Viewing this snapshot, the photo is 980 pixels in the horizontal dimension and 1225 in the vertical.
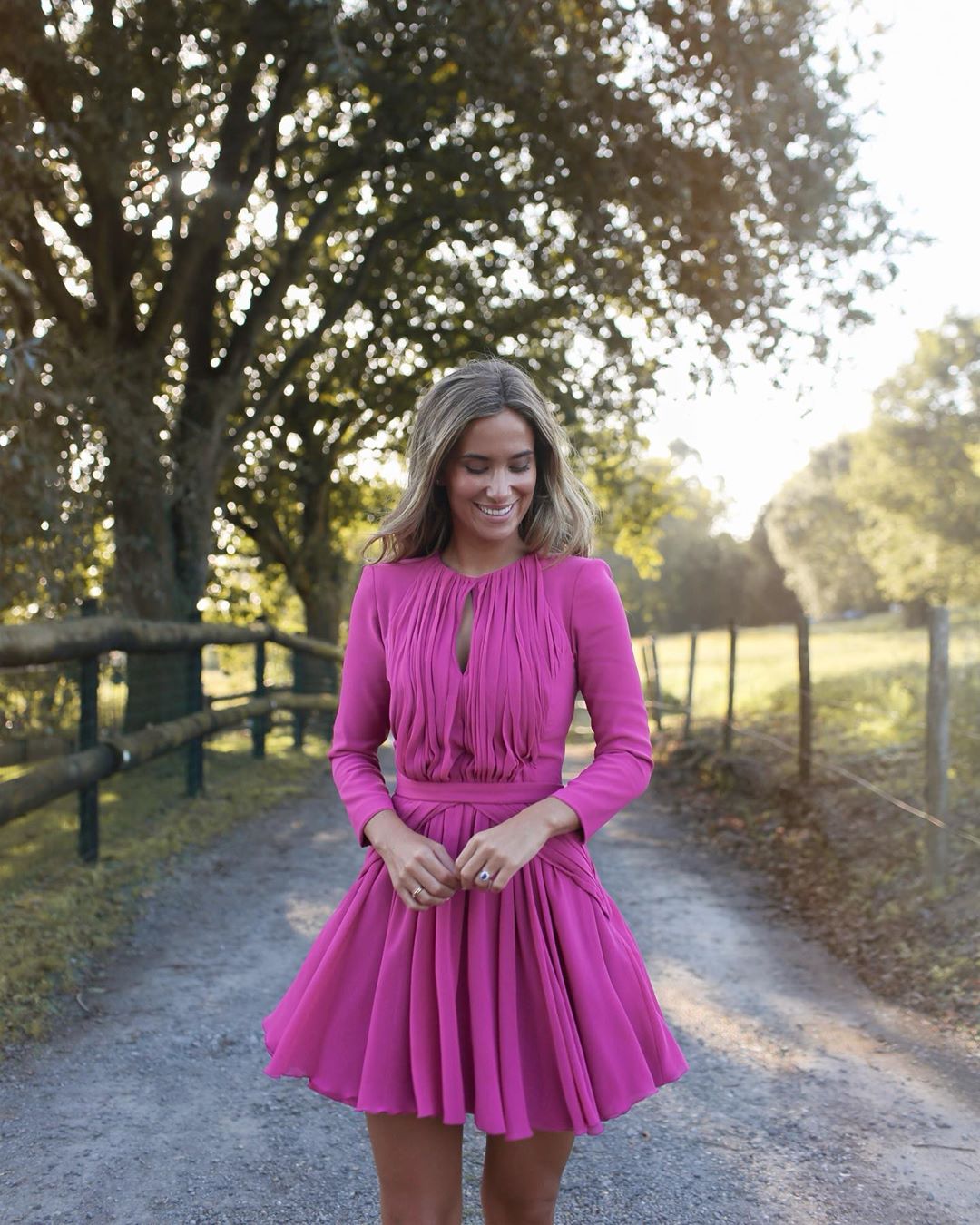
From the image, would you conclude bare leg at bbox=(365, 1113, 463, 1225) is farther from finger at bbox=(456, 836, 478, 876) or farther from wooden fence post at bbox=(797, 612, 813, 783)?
wooden fence post at bbox=(797, 612, 813, 783)

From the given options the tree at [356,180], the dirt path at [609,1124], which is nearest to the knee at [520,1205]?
the dirt path at [609,1124]

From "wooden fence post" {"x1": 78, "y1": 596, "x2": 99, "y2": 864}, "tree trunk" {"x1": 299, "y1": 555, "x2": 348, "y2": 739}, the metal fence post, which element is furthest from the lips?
"tree trunk" {"x1": 299, "y1": 555, "x2": 348, "y2": 739}

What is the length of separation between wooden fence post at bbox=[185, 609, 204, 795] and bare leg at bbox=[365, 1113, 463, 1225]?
6584 mm

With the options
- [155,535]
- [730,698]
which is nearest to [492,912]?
[155,535]

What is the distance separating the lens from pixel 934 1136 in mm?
3266

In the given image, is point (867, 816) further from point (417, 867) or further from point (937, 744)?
point (417, 867)

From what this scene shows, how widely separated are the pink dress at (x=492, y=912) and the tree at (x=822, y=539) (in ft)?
154

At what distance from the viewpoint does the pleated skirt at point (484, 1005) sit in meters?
1.89

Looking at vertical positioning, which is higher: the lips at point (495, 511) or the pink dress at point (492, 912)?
the lips at point (495, 511)

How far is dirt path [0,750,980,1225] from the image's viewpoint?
2875 millimetres

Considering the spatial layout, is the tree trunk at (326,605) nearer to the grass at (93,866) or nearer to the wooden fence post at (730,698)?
the grass at (93,866)

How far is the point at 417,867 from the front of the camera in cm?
190

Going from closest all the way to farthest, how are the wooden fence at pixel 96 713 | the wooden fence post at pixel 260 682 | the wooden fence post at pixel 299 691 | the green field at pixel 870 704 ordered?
the wooden fence at pixel 96 713 → the green field at pixel 870 704 → the wooden fence post at pixel 260 682 → the wooden fence post at pixel 299 691

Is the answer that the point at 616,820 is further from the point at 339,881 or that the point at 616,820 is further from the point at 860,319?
the point at 860,319
